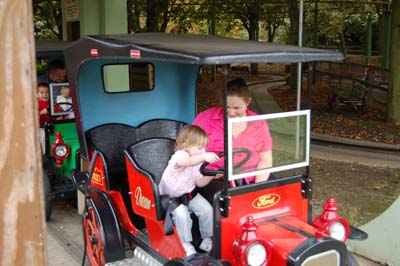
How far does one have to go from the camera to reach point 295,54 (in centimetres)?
293

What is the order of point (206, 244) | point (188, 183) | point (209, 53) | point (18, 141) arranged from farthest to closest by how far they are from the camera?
point (188, 183) → point (206, 244) → point (209, 53) → point (18, 141)

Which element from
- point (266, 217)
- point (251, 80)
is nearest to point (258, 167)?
point (266, 217)

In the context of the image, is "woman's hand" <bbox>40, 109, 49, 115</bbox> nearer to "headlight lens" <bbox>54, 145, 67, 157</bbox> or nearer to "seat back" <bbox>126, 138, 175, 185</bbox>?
"headlight lens" <bbox>54, 145, 67, 157</bbox>

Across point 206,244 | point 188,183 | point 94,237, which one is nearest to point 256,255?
point 206,244

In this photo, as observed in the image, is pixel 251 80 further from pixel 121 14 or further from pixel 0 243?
pixel 0 243

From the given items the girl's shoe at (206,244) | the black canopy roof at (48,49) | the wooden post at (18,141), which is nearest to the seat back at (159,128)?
the girl's shoe at (206,244)

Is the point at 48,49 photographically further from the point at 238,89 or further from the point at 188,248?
the point at 188,248

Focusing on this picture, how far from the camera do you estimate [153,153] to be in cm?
392

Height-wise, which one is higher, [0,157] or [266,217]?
[0,157]

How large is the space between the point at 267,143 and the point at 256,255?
29.2 inches

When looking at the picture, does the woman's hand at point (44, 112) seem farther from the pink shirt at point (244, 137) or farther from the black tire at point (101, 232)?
the pink shirt at point (244, 137)

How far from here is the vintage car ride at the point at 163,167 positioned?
110 inches

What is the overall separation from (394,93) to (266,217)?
8.82m

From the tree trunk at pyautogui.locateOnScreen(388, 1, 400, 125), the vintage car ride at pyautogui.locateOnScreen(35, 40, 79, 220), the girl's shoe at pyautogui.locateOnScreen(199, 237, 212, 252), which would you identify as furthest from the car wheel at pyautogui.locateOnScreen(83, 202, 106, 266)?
the tree trunk at pyautogui.locateOnScreen(388, 1, 400, 125)
